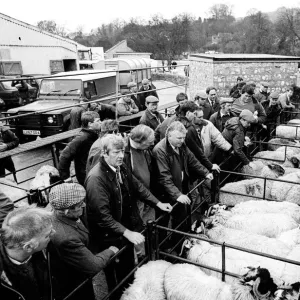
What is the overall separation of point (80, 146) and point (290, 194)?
310cm

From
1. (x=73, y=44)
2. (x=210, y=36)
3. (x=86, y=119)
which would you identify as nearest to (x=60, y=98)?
(x=86, y=119)

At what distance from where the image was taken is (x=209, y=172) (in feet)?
14.9

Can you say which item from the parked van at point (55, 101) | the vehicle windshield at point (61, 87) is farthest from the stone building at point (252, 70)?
the vehicle windshield at point (61, 87)

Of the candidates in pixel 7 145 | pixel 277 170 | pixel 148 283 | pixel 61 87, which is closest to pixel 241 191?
pixel 277 170

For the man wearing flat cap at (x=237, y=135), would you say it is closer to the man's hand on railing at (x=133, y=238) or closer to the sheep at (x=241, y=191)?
the sheep at (x=241, y=191)

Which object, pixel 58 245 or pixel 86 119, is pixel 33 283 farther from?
pixel 86 119

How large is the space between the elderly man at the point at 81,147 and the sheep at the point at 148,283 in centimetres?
201

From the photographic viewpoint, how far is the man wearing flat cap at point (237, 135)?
5323 millimetres

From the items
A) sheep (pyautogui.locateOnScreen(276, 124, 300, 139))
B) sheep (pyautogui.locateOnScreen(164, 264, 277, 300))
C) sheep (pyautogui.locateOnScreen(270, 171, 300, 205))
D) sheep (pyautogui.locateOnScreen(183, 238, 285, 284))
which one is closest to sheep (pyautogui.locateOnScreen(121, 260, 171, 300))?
sheep (pyautogui.locateOnScreen(164, 264, 277, 300))

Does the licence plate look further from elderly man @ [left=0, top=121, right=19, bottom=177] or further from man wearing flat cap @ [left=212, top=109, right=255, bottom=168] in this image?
man wearing flat cap @ [left=212, top=109, right=255, bottom=168]

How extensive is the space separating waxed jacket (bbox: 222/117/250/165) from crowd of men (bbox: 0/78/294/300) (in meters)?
0.02

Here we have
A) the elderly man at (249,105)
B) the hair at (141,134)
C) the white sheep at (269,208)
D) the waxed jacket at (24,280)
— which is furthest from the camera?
the elderly man at (249,105)

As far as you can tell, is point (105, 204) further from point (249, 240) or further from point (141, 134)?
point (249, 240)

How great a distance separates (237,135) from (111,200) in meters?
2.96
